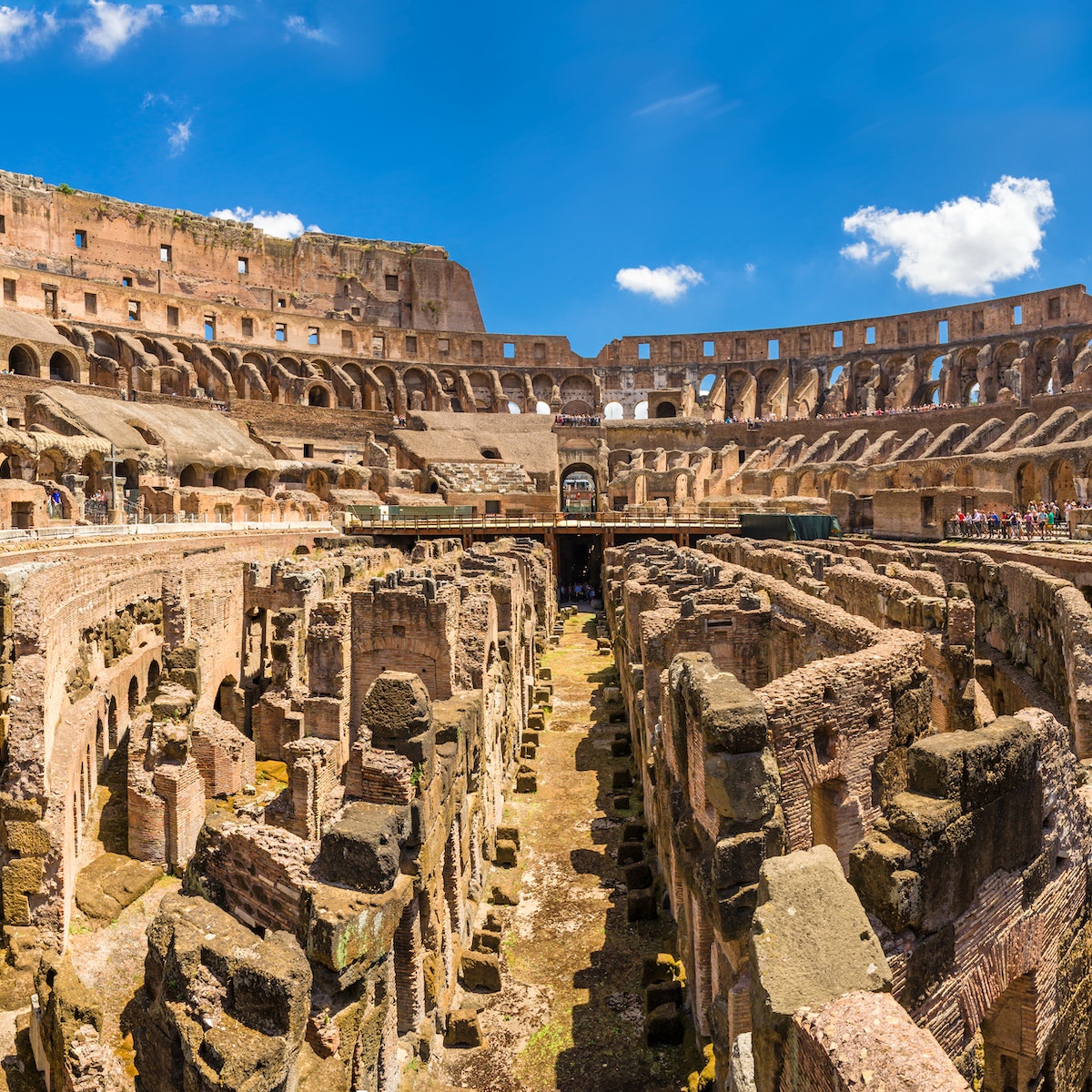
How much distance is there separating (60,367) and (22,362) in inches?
120

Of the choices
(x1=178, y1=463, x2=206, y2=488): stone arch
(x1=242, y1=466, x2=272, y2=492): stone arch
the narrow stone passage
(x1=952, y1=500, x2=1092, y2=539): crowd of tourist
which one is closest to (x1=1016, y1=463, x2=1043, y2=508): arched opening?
(x1=952, y1=500, x2=1092, y2=539): crowd of tourist

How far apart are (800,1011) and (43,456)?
34686 millimetres

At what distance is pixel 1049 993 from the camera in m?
4.58

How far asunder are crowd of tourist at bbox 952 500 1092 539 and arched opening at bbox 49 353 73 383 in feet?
154

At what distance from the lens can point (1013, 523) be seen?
2617 cm

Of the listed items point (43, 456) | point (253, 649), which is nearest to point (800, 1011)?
point (253, 649)

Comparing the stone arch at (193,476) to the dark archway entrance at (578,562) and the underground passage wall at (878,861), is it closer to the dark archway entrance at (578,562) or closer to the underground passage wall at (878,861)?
the dark archway entrance at (578,562)

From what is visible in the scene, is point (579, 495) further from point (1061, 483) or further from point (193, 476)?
point (1061, 483)

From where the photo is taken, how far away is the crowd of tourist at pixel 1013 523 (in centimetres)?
2508

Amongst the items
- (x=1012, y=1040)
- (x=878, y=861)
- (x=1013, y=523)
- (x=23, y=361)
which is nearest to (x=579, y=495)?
(x=23, y=361)

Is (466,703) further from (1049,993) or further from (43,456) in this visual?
(43,456)

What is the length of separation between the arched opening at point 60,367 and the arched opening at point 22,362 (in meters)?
1.87

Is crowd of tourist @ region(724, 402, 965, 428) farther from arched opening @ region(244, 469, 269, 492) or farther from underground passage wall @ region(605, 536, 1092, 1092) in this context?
underground passage wall @ region(605, 536, 1092, 1092)

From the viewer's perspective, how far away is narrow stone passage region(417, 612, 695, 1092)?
666 centimetres
